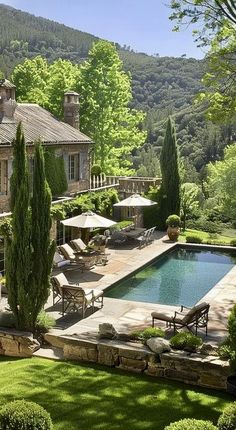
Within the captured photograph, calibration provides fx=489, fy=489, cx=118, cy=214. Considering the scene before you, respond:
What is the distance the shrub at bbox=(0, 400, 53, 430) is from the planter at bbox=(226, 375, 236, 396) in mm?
4685

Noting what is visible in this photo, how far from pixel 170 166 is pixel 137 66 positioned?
151 meters

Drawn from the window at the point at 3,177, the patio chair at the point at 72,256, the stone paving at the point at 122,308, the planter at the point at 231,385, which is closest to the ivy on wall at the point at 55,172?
the window at the point at 3,177

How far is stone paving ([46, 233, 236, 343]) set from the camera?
14531 mm

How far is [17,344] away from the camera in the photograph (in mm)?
12930

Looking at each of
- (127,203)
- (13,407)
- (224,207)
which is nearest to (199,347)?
(13,407)

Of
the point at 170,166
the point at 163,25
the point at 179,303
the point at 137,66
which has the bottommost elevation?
the point at 179,303

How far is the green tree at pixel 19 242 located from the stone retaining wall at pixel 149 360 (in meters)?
1.75

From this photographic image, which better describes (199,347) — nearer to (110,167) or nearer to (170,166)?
(170,166)

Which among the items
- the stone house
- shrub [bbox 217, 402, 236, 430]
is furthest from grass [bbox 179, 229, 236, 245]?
shrub [bbox 217, 402, 236, 430]

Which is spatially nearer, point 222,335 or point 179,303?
point 222,335

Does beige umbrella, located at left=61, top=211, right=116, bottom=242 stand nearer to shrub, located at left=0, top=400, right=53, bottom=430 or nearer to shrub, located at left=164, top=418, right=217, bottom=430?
shrub, located at left=0, top=400, right=53, bottom=430

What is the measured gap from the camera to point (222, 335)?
46.5ft

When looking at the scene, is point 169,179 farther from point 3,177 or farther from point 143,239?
point 3,177

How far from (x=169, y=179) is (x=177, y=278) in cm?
1128
